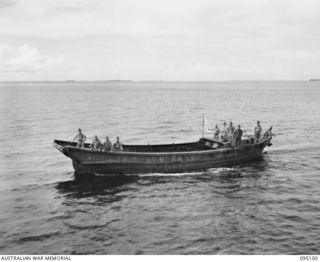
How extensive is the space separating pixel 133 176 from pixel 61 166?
8.15m

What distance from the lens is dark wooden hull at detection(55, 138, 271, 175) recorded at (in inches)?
1089

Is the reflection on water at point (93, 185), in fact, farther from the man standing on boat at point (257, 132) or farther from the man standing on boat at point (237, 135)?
the man standing on boat at point (257, 132)

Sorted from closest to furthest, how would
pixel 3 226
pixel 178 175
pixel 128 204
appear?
pixel 3 226 < pixel 128 204 < pixel 178 175

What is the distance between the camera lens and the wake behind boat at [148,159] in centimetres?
2767

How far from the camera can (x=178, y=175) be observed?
28.9 m

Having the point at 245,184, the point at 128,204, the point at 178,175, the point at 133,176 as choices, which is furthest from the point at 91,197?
the point at 245,184

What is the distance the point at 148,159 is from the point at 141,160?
1.87 feet

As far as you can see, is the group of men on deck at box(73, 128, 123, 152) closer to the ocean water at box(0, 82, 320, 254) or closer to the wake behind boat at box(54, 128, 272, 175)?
the wake behind boat at box(54, 128, 272, 175)

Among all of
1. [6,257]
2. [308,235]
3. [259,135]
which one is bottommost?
[308,235]

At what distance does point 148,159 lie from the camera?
2833cm

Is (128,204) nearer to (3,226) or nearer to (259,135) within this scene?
(3,226)

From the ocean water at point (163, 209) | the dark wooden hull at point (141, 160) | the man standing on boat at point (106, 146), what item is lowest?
the ocean water at point (163, 209)

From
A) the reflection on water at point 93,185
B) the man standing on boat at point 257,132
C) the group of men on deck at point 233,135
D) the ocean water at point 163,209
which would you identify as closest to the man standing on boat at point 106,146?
the reflection on water at point 93,185

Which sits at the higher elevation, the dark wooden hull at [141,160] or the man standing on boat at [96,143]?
the man standing on boat at [96,143]
